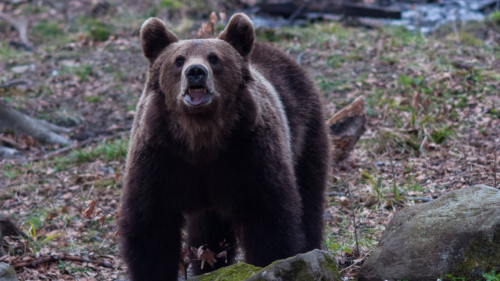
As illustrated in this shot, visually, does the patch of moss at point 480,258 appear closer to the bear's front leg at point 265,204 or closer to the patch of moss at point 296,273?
the patch of moss at point 296,273

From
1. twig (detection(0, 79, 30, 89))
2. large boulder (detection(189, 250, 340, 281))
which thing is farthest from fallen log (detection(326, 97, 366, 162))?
twig (detection(0, 79, 30, 89))

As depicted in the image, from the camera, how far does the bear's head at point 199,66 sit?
4.45m

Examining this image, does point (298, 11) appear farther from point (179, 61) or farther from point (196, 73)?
point (196, 73)

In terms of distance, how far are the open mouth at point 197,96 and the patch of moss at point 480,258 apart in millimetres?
2305

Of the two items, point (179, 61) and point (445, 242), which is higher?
point (179, 61)

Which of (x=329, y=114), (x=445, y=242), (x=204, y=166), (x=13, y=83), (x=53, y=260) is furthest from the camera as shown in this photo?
(x=13, y=83)

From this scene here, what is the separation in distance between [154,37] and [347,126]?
12.7 feet

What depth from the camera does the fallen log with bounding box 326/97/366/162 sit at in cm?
806

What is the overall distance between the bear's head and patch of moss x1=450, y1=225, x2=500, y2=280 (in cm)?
225

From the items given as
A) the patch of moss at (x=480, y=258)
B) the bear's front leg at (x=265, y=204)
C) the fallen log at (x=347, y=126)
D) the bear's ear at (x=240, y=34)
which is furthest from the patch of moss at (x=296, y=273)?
the fallen log at (x=347, y=126)

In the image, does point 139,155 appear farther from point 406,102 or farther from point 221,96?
point 406,102

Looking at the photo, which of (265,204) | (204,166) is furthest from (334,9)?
(265,204)

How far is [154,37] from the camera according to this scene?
5.13m

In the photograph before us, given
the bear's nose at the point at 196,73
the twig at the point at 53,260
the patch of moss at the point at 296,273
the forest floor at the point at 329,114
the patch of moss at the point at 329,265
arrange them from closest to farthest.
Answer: the patch of moss at the point at 296,273, the patch of moss at the point at 329,265, the bear's nose at the point at 196,73, the twig at the point at 53,260, the forest floor at the point at 329,114
